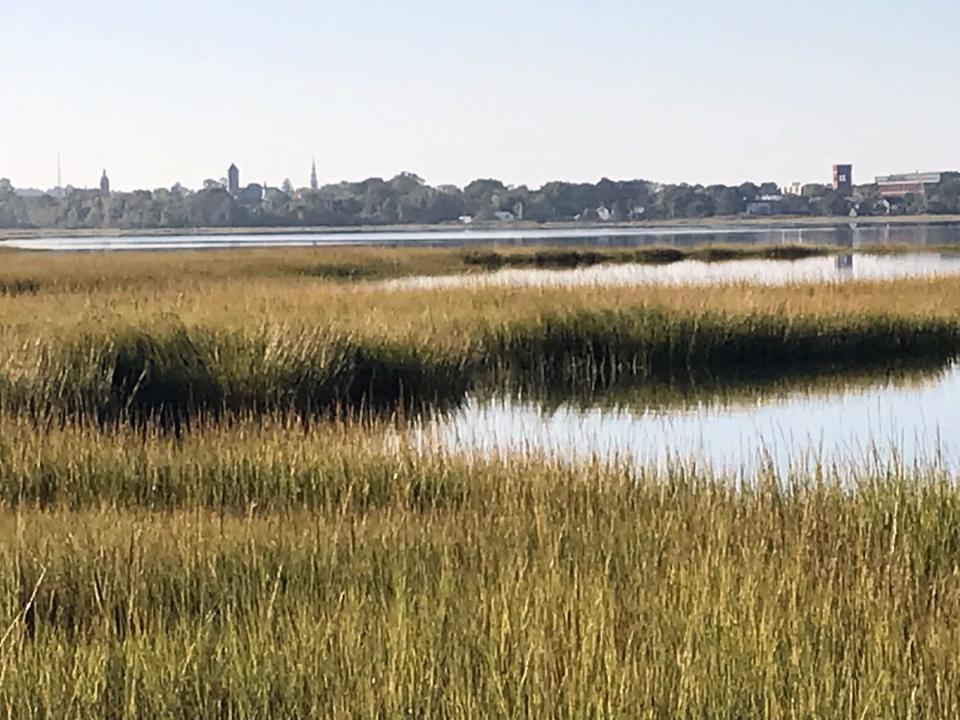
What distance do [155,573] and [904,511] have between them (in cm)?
351

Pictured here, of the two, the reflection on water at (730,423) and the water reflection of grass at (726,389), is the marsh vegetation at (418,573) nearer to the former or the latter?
the reflection on water at (730,423)

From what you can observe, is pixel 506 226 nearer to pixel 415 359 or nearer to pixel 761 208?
pixel 761 208

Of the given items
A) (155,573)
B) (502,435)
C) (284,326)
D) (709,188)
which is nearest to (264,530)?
(155,573)

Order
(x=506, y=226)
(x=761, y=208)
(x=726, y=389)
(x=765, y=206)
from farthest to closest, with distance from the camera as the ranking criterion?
(x=765, y=206), (x=761, y=208), (x=506, y=226), (x=726, y=389)

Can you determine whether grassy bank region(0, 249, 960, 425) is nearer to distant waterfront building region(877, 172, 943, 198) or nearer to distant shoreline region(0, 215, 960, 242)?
distant shoreline region(0, 215, 960, 242)

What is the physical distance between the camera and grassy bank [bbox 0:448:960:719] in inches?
164

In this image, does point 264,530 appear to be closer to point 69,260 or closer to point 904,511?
point 904,511

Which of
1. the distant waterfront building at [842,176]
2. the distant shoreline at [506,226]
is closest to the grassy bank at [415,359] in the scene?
the distant shoreline at [506,226]

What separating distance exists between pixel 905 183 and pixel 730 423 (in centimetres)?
14935

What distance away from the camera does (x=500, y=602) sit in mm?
4836

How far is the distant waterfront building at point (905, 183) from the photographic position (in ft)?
448

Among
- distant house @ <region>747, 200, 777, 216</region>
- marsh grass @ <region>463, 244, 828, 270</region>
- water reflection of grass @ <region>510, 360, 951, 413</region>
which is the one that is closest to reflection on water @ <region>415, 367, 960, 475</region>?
water reflection of grass @ <region>510, 360, 951, 413</region>

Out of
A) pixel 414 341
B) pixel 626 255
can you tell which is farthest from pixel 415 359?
pixel 626 255

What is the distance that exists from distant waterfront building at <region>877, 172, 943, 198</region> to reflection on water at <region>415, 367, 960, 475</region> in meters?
122
